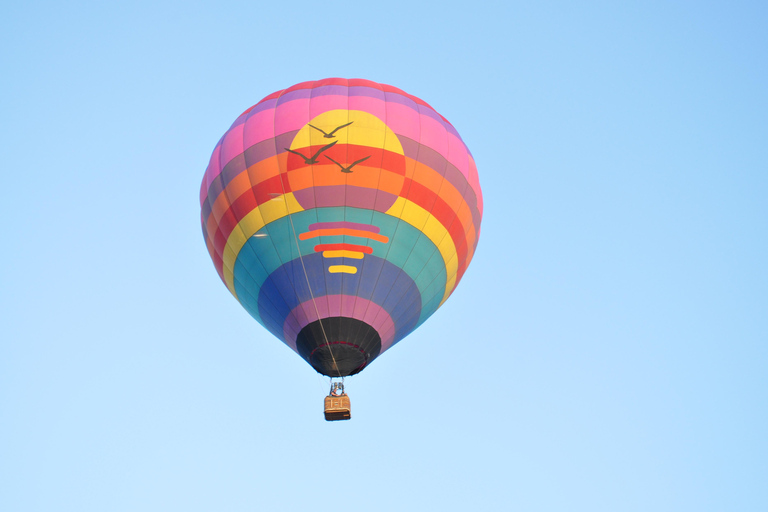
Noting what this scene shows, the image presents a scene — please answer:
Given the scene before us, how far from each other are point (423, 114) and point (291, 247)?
3.33 m

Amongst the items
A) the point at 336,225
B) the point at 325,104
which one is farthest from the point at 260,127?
the point at 336,225

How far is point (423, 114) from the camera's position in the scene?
14.9 meters

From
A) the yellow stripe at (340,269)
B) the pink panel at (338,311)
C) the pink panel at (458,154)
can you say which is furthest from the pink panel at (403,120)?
the pink panel at (338,311)

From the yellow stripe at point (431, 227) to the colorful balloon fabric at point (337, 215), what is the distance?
2 centimetres

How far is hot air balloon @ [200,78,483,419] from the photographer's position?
1366 centimetres

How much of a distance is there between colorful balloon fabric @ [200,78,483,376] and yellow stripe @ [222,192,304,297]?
2cm

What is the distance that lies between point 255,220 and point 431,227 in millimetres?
2854

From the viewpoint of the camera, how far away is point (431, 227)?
14.3 metres

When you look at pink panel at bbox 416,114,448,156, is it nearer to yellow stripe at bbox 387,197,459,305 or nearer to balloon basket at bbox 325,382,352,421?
yellow stripe at bbox 387,197,459,305

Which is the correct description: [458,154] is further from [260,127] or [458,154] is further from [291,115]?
[260,127]

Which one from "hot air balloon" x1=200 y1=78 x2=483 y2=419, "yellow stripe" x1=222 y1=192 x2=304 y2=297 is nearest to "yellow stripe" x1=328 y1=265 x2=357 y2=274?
"hot air balloon" x1=200 y1=78 x2=483 y2=419

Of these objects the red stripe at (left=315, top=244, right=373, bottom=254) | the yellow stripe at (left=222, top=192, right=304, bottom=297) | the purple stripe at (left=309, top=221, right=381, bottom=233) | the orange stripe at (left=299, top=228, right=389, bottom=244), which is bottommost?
the red stripe at (left=315, top=244, right=373, bottom=254)

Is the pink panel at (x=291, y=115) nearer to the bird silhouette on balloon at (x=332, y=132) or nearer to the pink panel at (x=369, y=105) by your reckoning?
the bird silhouette on balloon at (x=332, y=132)

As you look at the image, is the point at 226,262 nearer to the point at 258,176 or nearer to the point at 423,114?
the point at 258,176
